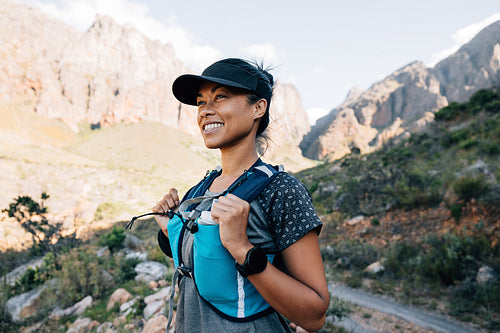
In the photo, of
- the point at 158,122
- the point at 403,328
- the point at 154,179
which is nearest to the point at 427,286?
the point at 403,328

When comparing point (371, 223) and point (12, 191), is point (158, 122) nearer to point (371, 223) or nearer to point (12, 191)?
point (12, 191)

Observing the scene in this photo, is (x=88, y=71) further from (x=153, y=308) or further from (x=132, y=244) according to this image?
(x=153, y=308)

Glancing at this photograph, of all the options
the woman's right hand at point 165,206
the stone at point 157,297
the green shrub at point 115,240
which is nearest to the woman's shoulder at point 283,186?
the woman's right hand at point 165,206

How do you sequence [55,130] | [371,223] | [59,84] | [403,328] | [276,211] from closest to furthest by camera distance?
[276,211] → [403,328] → [371,223] → [55,130] → [59,84]

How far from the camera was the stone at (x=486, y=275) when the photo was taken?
552 centimetres

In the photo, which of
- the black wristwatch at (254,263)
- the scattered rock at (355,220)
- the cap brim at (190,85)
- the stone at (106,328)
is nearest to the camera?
the black wristwatch at (254,263)

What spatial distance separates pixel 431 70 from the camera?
324ft

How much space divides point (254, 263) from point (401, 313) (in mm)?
6347

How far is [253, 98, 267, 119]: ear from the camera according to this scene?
142cm

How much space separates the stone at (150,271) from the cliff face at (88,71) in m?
83.8

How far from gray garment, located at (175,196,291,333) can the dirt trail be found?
4448mm

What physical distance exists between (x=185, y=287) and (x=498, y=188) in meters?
9.49

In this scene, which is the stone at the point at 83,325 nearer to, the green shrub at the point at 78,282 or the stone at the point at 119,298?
the stone at the point at 119,298

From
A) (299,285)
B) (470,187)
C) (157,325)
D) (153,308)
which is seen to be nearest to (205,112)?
(299,285)
